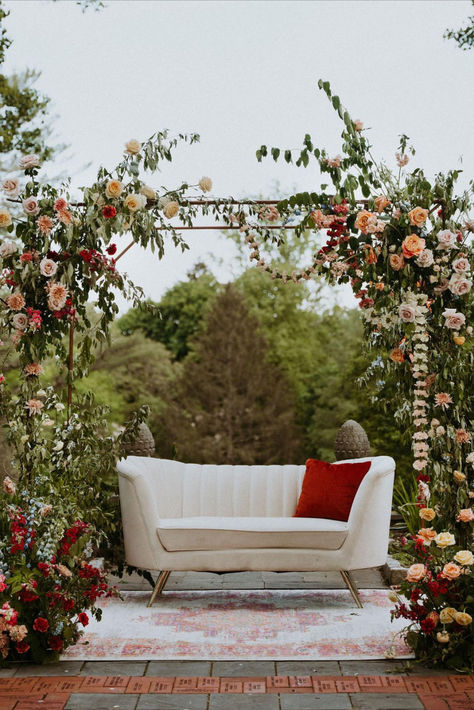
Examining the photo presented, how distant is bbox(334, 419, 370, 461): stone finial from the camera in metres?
6.04

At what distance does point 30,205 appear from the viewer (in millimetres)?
3725

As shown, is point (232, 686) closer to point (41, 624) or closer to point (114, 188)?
point (41, 624)

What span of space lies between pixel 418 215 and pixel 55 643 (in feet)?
7.46

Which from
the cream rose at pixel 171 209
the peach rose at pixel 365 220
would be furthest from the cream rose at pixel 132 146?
the peach rose at pixel 365 220

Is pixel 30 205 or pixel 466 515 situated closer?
pixel 466 515

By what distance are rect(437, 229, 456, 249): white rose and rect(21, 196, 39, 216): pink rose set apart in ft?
5.82

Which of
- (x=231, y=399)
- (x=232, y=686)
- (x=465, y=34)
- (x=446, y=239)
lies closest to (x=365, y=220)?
(x=446, y=239)

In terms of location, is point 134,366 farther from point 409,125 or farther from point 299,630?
point 299,630

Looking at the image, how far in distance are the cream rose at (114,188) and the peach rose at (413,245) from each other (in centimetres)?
126

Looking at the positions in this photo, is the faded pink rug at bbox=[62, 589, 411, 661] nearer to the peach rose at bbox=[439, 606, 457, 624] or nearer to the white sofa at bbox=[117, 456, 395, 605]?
the white sofa at bbox=[117, 456, 395, 605]

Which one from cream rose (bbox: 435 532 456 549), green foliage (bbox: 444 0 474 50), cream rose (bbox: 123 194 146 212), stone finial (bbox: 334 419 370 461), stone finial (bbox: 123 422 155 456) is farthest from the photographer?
green foliage (bbox: 444 0 474 50)

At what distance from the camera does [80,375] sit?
13.3 feet

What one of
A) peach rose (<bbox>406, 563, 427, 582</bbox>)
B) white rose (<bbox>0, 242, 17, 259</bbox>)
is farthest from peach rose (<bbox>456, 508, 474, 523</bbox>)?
white rose (<bbox>0, 242, 17, 259</bbox>)

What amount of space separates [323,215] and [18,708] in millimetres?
2244
